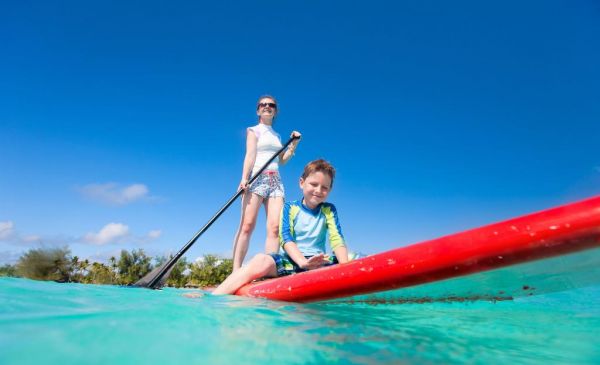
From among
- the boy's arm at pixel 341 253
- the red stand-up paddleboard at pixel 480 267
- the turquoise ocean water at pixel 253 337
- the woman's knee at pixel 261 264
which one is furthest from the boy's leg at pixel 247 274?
the turquoise ocean water at pixel 253 337

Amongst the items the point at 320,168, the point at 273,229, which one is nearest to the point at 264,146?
the point at 273,229

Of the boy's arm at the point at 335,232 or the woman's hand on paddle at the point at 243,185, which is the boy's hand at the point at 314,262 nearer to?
the boy's arm at the point at 335,232

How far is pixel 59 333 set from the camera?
1.29m

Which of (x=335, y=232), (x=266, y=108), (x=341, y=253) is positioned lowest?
(x=341, y=253)

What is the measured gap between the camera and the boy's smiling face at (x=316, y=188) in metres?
3.73

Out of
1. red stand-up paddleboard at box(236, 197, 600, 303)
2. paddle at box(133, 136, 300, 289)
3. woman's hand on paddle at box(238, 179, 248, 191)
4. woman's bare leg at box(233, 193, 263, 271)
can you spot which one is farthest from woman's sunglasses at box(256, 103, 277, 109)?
red stand-up paddleboard at box(236, 197, 600, 303)

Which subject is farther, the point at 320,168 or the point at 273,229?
the point at 273,229

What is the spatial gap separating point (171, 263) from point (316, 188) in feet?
7.32

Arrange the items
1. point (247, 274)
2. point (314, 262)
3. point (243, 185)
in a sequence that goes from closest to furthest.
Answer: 1. point (314, 262)
2. point (247, 274)
3. point (243, 185)

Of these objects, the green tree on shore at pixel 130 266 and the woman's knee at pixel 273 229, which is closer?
the woman's knee at pixel 273 229

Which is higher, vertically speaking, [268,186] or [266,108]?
[266,108]

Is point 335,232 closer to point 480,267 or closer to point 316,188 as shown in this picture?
point 316,188

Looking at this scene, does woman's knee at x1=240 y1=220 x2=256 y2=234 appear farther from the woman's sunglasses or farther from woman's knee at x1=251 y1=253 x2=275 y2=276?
the woman's sunglasses

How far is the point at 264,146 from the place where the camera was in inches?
209
